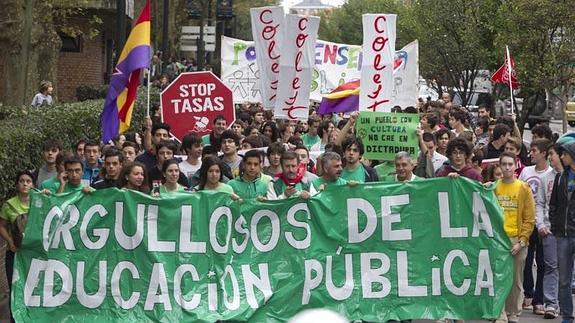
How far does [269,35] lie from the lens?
53.7 feet

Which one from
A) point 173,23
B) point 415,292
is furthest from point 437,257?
point 173,23

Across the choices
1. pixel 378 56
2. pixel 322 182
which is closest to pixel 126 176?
pixel 322 182

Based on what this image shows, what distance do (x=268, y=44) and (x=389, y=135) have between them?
12.7ft

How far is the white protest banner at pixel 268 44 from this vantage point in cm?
1614

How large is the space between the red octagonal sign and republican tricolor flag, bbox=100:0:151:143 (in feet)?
9.13

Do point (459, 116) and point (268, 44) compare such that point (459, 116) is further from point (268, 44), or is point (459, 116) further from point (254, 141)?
point (254, 141)

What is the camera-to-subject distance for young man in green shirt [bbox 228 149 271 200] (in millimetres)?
10555

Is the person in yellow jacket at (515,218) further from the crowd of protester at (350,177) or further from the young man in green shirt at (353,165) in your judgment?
the young man in green shirt at (353,165)

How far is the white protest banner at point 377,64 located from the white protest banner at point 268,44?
4.04 ft

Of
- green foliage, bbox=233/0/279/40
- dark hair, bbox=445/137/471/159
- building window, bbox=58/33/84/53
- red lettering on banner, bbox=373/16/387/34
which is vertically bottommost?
dark hair, bbox=445/137/471/159

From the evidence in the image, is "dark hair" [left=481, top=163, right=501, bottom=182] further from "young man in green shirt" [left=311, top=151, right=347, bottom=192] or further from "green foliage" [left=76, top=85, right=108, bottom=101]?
"green foliage" [left=76, top=85, right=108, bottom=101]

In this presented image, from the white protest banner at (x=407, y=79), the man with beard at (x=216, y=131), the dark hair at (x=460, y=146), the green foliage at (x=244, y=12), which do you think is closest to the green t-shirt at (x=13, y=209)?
the dark hair at (x=460, y=146)

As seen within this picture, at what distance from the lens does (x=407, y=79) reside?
19281 millimetres

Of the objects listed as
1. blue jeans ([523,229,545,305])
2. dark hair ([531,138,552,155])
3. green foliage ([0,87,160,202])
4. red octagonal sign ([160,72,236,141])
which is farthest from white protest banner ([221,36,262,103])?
dark hair ([531,138,552,155])
